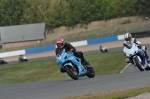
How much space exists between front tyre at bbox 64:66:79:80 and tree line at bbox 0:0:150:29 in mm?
68275

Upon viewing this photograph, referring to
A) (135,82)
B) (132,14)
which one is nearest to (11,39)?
(132,14)

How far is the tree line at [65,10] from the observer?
9044cm

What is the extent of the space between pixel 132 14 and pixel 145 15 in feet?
16.9

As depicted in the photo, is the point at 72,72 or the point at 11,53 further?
the point at 11,53

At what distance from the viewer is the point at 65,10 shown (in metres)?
98.4

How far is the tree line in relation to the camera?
9044 cm

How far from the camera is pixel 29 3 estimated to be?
105812mm

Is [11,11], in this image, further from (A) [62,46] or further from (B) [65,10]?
(A) [62,46]

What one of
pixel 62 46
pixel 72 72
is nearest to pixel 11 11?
pixel 72 72

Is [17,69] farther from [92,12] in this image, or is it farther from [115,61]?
[92,12]

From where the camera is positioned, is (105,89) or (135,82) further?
(135,82)

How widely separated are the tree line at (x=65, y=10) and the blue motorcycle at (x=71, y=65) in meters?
68.0

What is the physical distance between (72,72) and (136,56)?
317cm

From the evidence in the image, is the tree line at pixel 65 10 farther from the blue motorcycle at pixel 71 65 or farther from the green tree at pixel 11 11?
the blue motorcycle at pixel 71 65
